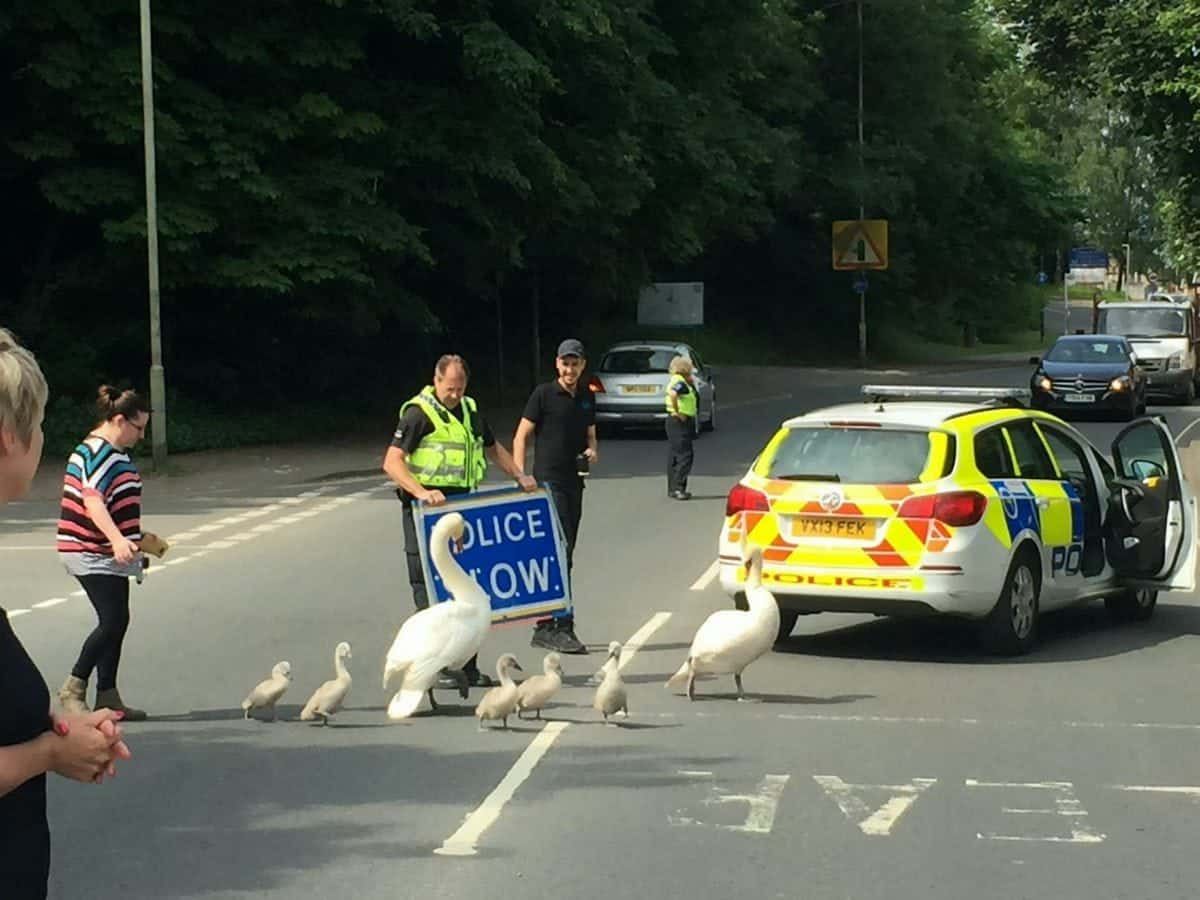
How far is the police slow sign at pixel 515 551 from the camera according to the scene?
11.9m

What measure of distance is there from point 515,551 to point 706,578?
4.35 metres

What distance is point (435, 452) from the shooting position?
11570 millimetres

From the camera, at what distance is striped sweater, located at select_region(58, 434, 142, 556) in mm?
10461

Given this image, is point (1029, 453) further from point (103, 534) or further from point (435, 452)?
point (103, 534)

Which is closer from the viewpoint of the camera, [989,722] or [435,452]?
[989,722]

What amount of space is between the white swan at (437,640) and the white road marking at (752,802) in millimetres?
1654

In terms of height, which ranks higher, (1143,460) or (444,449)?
(444,449)

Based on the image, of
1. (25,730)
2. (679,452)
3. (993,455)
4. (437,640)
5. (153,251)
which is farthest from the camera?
(153,251)

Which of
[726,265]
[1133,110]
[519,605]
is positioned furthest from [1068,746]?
[726,265]

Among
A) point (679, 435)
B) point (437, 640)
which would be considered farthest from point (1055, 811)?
point (679, 435)

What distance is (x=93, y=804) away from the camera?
27.6ft

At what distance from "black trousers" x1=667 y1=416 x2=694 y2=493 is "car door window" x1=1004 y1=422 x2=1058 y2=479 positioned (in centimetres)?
1022

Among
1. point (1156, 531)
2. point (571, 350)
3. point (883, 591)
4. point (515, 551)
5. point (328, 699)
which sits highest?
point (571, 350)

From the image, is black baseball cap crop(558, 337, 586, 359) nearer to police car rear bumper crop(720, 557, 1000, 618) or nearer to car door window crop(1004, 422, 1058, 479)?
police car rear bumper crop(720, 557, 1000, 618)
